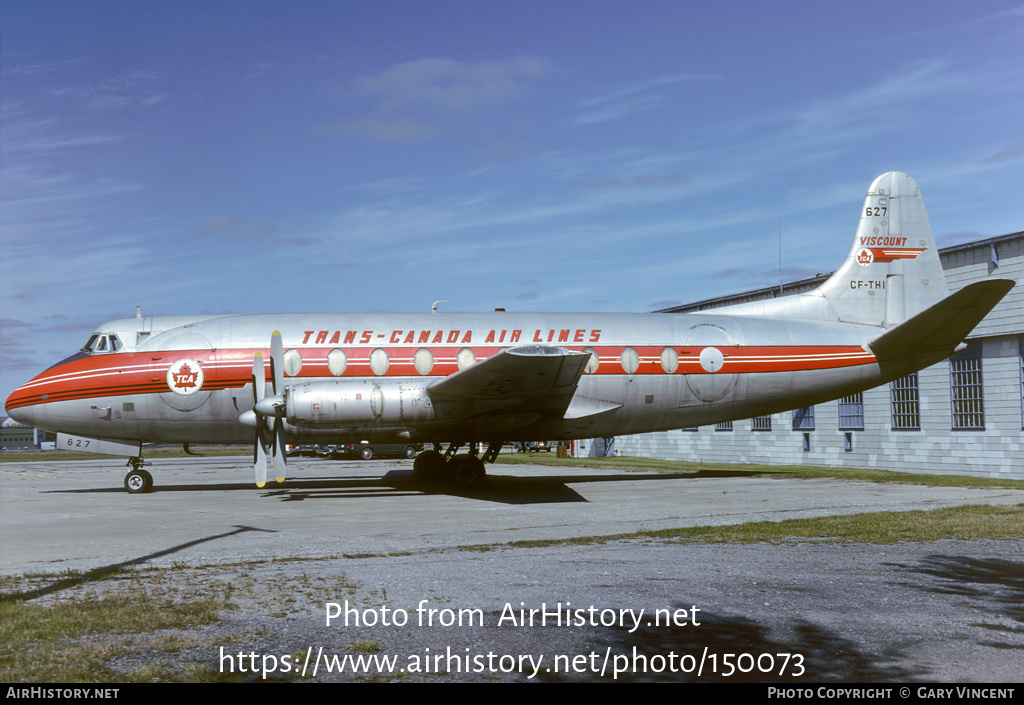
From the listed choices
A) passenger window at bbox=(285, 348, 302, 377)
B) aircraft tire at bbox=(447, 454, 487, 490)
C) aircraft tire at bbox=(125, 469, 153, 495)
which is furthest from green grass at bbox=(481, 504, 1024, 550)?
aircraft tire at bbox=(125, 469, 153, 495)

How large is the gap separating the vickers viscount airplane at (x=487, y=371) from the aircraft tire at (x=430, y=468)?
0.05m

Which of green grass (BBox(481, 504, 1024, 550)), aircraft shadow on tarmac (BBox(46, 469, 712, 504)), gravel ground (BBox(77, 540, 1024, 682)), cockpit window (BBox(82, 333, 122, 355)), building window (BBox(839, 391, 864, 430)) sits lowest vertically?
aircraft shadow on tarmac (BBox(46, 469, 712, 504))

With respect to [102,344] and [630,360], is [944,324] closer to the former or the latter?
[630,360]

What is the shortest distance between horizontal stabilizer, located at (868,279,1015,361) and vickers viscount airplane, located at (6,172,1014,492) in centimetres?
6

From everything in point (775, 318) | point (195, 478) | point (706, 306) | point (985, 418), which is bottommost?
point (195, 478)

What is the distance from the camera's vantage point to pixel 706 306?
44.1m

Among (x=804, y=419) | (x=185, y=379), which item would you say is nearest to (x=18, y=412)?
(x=185, y=379)

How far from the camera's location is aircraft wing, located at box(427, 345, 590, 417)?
53.2ft

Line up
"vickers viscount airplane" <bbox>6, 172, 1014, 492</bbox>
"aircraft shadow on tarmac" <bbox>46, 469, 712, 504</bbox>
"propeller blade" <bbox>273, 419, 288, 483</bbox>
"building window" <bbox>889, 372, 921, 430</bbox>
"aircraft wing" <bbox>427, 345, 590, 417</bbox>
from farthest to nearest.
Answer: "building window" <bbox>889, 372, 921, 430</bbox> → "aircraft shadow on tarmac" <bbox>46, 469, 712, 504</bbox> → "vickers viscount airplane" <bbox>6, 172, 1014, 492</bbox> → "propeller blade" <bbox>273, 419, 288, 483</bbox> → "aircraft wing" <bbox>427, 345, 590, 417</bbox>

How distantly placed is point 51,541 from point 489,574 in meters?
7.88

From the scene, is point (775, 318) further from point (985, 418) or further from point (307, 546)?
point (307, 546)

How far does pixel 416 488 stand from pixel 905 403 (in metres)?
21.1

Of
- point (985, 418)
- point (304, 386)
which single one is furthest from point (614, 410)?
point (985, 418)

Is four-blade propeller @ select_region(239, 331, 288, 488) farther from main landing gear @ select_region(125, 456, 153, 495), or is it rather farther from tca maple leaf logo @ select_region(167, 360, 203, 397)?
main landing gear @ select_region(125, 456, 153, 495)
